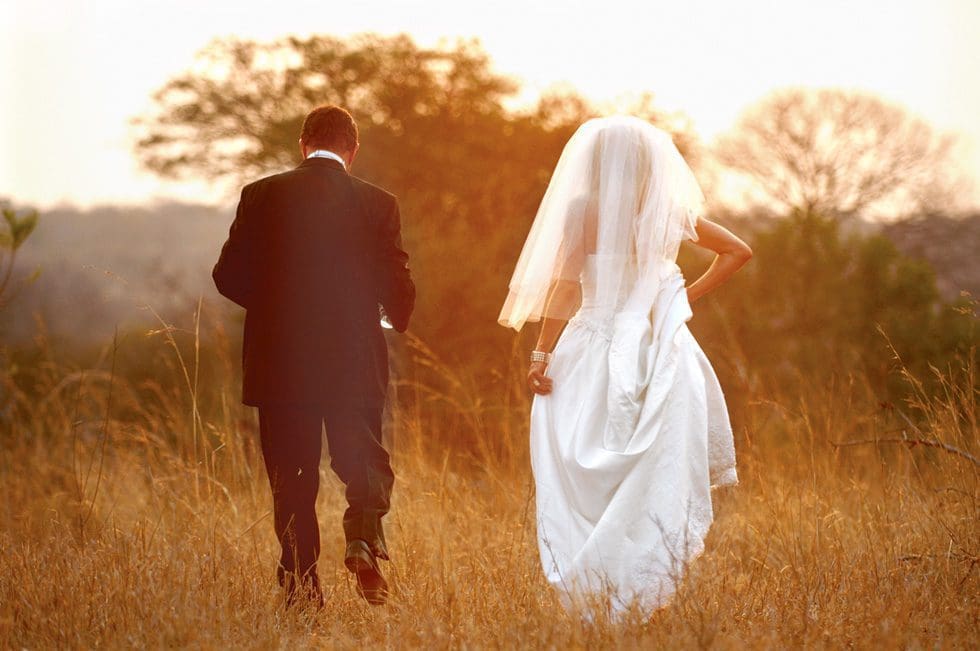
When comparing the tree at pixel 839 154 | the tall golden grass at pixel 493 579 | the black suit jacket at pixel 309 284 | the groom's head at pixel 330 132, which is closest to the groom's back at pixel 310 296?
the black suit jacket at pixel 309 284

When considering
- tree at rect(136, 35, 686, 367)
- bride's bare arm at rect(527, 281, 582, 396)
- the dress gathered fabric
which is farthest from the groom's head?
tree at rect(136, 35, 686, 367)

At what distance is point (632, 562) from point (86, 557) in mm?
2238

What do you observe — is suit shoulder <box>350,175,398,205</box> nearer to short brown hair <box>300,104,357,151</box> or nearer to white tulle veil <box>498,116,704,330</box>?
short brown hair <box>300,104,357,151</box>

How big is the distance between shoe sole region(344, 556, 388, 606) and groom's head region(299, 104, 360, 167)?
159cm

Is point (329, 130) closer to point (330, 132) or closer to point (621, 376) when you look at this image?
point (330, 132)

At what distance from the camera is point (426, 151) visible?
15359 mm

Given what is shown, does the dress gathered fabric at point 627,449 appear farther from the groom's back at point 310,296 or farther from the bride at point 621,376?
the groom's back at point 310,296

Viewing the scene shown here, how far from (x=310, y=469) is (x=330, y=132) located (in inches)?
52.9

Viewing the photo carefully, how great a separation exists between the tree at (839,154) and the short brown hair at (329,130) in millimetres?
21130

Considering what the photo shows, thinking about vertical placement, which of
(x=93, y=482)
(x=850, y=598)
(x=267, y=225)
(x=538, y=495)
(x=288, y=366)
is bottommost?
(x=93, y=482)

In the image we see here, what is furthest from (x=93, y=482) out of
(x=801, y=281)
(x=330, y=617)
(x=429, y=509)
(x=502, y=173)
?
(x=801, y=281)

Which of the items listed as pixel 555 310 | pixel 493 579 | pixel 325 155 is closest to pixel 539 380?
pixel 555 310

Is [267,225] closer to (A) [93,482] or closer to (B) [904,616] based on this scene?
(B) [904,616]

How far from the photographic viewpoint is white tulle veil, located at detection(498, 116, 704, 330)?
14.3 ft
